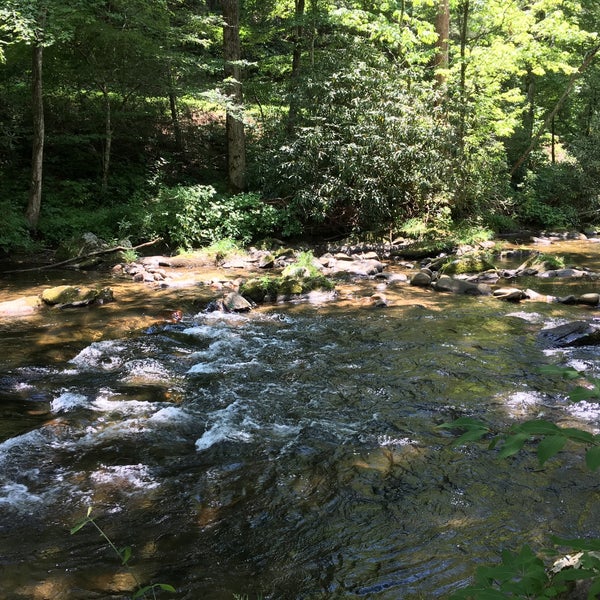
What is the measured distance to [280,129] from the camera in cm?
1638

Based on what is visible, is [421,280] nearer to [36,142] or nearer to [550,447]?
[550,447]

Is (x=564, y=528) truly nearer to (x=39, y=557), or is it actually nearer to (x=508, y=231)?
(x=39, y=557)

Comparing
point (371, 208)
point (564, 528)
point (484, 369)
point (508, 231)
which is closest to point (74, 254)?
point (371, 208)

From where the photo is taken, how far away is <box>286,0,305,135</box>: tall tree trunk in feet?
51.3

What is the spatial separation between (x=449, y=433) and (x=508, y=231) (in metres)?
14.2

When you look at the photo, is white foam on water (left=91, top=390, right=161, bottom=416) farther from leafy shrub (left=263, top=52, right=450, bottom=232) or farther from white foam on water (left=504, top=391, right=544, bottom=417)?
leafy shrub (left=263, top=52, right=450, bottom=232)

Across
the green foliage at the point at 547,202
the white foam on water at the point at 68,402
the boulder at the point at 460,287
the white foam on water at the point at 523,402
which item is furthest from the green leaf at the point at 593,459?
the green foliage at the point at 547,202

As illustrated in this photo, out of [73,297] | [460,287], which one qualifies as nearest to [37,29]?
[73,297]

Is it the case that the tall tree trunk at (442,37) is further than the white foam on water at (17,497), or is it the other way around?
the tall tree trunk at (442,37)

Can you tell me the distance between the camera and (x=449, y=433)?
4.46m

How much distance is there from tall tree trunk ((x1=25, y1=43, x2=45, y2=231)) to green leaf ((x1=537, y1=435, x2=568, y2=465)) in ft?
44.7

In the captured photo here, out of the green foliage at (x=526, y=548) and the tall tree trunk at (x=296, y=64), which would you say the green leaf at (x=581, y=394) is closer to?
the green foliage at (x=526, y=548)

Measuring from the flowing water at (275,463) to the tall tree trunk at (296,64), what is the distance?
10.3 m

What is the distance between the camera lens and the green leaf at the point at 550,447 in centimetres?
116
